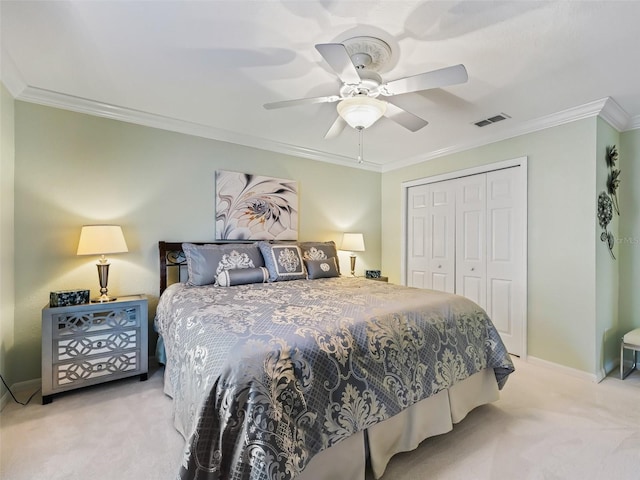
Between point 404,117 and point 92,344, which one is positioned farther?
point 92,344

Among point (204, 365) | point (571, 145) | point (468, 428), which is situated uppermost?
point (571, 145)

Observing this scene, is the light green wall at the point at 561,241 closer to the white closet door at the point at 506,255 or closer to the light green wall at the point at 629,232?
the white closet door at the point at 506,255

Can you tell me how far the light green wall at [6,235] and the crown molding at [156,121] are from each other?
0.22 meters

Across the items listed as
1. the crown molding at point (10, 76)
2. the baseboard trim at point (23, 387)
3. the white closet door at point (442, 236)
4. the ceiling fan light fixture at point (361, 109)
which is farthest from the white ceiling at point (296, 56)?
the baseboard trim at point (23, 387)

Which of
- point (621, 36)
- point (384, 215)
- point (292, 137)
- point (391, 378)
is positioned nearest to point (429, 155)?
point (384, 215)

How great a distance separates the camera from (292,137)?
3.62 metres

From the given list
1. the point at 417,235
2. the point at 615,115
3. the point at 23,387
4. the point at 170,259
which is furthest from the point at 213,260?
the point at 615,115

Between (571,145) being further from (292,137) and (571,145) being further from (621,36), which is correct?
(292,137)

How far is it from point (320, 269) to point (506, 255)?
211 cm

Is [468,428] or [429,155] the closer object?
[468,428]

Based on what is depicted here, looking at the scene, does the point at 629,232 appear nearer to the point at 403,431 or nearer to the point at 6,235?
the point at 403,431

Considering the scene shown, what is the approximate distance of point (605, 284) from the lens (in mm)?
2877

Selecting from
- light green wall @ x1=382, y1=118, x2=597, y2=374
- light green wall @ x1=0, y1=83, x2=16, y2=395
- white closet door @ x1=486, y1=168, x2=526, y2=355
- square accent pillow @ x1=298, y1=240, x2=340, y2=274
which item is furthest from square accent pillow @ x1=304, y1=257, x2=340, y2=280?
light green wall @ x1=0, y1=83, x2=16, y2=395

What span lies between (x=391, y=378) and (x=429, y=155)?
344 centimetres
